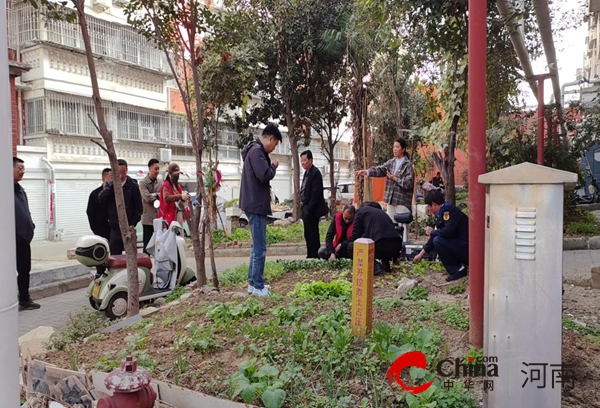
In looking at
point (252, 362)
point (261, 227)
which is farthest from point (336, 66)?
point (252, 362)

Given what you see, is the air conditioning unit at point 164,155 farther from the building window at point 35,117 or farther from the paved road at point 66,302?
the paved road at point 66,302

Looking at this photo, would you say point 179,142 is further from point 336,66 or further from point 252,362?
point 252,362

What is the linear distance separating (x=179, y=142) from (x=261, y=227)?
18.8 m

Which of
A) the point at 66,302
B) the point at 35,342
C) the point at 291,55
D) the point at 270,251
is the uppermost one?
the point at 291,55

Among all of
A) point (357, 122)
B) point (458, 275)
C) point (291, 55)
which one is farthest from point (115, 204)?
point (291, 55)

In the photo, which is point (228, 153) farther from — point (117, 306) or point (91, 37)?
point (117, 306)

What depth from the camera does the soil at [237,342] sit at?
322cm

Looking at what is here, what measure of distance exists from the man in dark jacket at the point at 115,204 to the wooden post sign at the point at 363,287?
3992mm

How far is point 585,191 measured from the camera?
20141mm

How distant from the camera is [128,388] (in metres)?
2.54

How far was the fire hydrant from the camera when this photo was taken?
2531 millimetres

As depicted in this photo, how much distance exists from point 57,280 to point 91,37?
13361 mm

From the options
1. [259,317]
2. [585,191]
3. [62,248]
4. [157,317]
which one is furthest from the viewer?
[585,191]

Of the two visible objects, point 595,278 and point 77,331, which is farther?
point 595,278
